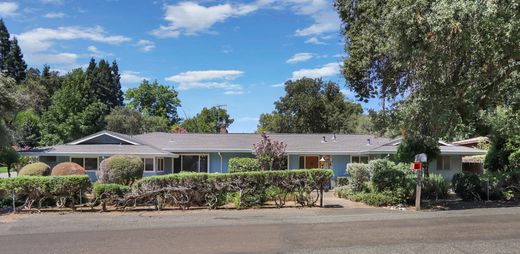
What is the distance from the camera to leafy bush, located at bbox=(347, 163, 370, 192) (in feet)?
73.7

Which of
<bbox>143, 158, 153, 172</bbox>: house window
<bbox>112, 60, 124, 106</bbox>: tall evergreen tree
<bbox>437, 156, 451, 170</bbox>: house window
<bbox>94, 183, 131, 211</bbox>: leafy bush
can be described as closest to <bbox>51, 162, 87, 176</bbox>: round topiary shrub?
<bbox>94, 183, 131, 211</bbox>: leafy bush

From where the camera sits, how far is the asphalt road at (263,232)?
9914mm

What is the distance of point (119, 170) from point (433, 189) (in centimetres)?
1379

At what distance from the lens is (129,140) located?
106ft

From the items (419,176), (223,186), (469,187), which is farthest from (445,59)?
(223,186)

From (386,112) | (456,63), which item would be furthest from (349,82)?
(456,63)

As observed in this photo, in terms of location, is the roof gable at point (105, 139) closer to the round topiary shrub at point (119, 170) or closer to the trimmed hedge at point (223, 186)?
the round topiary shrub at point (119, 170)

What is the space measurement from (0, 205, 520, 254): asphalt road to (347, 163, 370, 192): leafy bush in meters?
5.64

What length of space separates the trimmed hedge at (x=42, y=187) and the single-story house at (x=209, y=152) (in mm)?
11638

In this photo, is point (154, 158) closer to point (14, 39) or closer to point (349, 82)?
point (349, 82)

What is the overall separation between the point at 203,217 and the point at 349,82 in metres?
14.2

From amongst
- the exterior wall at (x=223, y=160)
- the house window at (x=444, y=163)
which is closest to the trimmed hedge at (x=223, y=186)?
the exterior wall at (x=223, y=160)

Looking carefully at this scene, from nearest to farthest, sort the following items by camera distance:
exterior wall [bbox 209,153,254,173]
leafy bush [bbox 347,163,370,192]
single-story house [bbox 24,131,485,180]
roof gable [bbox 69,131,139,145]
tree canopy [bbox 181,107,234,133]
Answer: leafy bush [bbox 347,163,370,192] → single-story house [bbox 24,131,485,180] → roof gable [bbox 69,131,139,145] → exterior wall [bbox 209,153,254,173] → tree canopy [bbox 181,107,234,133]

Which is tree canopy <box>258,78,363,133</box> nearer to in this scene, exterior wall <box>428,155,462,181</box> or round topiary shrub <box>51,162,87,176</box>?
exterior wall <box>428,155,462,181</box>
